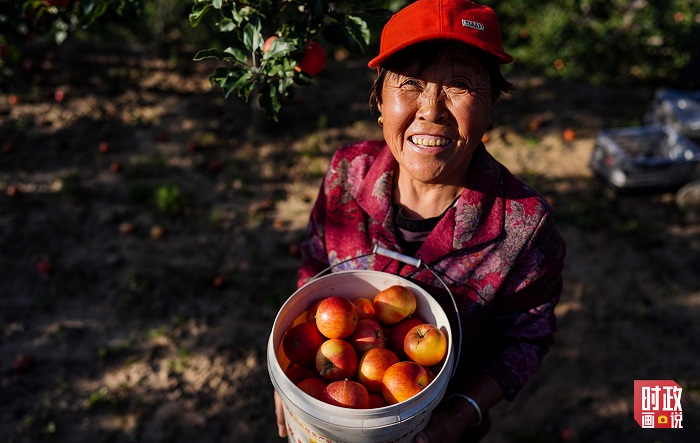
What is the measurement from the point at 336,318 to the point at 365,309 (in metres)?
0.19

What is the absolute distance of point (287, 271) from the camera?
432 centimetres

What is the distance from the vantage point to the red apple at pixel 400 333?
62.9 inches

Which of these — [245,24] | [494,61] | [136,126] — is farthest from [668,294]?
[136,126]

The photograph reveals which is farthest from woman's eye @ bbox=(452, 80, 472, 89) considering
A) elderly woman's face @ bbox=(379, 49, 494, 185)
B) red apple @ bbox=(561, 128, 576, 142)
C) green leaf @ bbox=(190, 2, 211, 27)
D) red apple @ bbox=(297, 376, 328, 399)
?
red apple @ bbox=(561, 128, 576, 142)

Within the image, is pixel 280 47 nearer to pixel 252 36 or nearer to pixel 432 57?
pixel 252 36

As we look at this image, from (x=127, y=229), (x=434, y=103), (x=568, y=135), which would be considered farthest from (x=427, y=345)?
(x=568, y=135)

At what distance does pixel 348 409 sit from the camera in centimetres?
127

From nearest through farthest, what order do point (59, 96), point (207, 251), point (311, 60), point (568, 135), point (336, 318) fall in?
1. point (336, 318)
2. point (311, 60)
3. point (207, 251)
4. point (568, 135)
5. point (59, 96)

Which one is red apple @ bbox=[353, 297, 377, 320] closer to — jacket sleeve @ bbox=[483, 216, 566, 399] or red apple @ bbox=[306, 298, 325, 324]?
red apple @ bbox=[306, 298, 325, 324]

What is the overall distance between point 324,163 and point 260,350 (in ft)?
7.78

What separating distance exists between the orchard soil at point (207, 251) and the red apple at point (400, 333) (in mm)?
2040

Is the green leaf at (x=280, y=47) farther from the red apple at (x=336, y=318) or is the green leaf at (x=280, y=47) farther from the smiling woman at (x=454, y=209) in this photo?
the red apple at (x=336, y=318)

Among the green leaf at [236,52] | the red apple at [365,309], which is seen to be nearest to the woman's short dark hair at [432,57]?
the green leaf at [236,52]

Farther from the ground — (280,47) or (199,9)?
(199,9)
